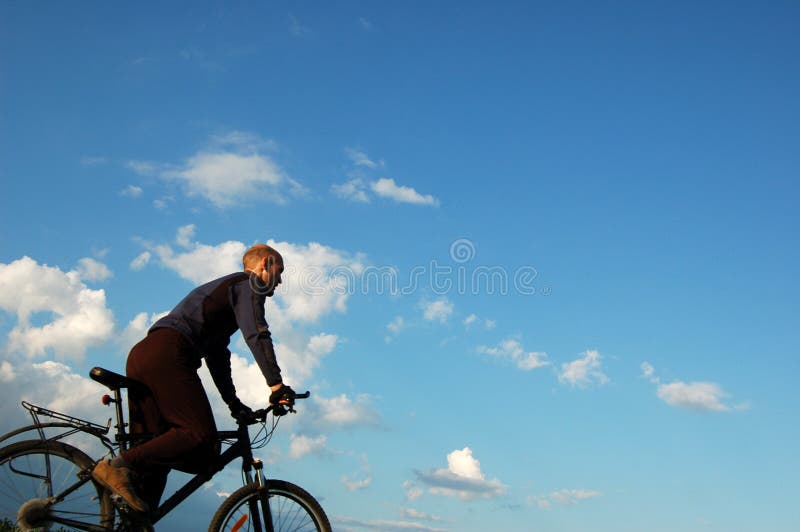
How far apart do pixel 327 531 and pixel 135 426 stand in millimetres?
1881

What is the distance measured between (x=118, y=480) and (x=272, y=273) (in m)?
2.10

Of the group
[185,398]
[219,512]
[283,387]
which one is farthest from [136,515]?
[283,387]

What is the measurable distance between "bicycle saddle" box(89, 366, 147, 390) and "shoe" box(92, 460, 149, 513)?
621 millimetres

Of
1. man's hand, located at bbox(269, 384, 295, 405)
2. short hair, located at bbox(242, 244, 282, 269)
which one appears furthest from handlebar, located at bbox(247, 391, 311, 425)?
short hair, located at bbox(242, 244, 282, 269)

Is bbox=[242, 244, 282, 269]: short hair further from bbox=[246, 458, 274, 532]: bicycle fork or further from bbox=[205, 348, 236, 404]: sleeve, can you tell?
bbox=[246, 458, 274, 532]: bicycle fork

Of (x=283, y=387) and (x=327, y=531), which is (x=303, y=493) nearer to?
(x=327, y=531)

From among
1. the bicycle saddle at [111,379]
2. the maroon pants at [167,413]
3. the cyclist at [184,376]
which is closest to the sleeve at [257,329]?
the cyclist at [184,376]

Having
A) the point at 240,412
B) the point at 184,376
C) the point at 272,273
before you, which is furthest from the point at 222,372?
the point at 272,273

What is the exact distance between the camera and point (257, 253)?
6.54 m

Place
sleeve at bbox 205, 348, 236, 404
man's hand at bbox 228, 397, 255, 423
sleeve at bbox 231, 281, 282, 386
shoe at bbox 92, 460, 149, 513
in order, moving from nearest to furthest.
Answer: shoe at bbox 92, 460, 149, 513 → sleeve at bbox 231, 281, 282, 386 → man's hand at bbox 228, 397, 255, 423 → sleeve at bbox 205, 348, 236, 404

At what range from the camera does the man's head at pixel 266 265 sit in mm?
6445

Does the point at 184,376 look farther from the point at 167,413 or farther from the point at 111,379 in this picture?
the point at 111,379

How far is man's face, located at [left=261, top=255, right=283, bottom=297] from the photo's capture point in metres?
6.44

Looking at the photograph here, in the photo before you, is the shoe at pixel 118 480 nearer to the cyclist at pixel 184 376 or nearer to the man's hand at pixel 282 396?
the cyclist at pixel 184 376
